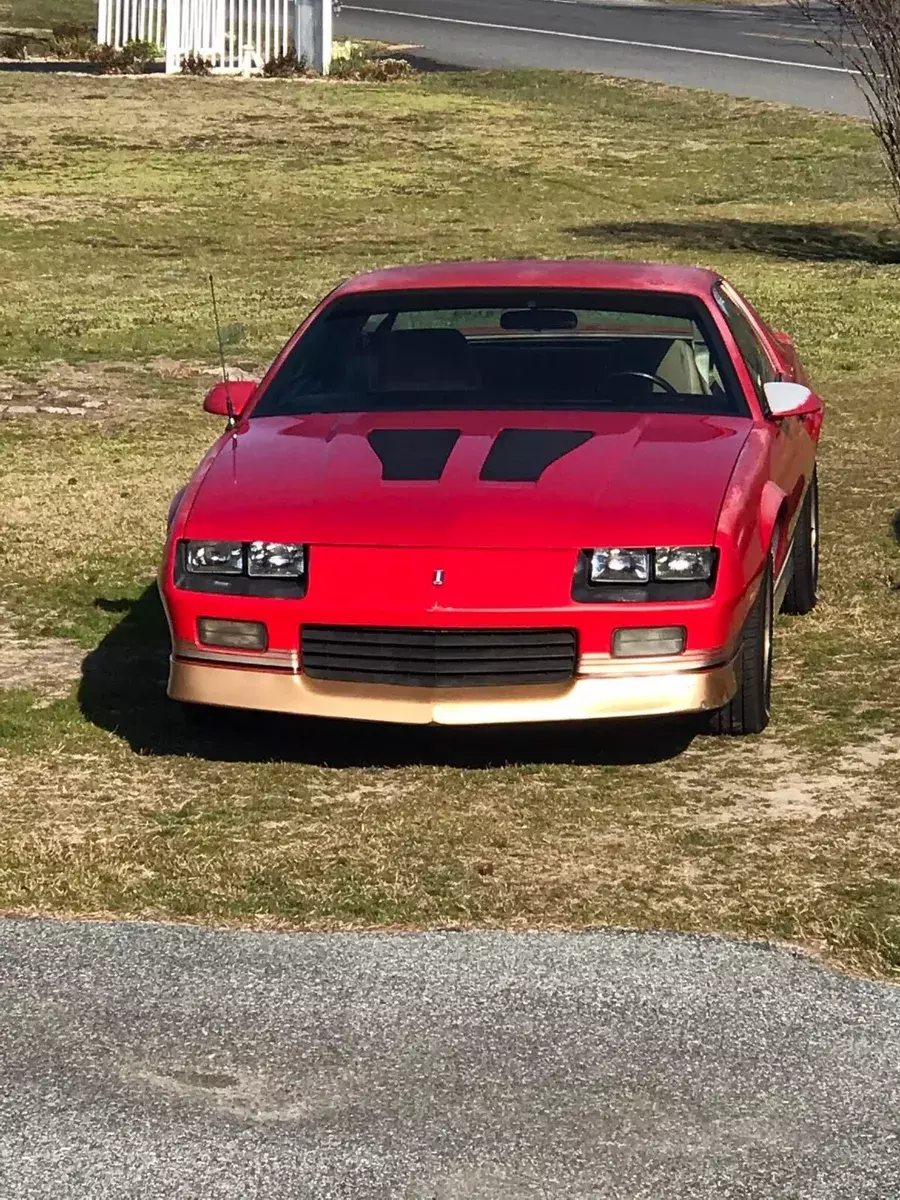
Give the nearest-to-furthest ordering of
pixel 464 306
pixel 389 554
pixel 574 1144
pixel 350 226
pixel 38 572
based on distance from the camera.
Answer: pixel 574 1144
pixel 389 554
pixel 464 306
pixel 38 572
pixel 350 226

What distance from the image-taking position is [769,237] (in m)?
22.1

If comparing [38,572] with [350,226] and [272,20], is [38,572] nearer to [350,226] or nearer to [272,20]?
[350,226]

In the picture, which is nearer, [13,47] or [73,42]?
[73,42]

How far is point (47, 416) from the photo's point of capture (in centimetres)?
1391

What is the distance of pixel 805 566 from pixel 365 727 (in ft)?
7.43

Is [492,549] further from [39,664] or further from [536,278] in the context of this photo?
[39,664]

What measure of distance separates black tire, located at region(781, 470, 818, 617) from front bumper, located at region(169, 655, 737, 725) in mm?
2085

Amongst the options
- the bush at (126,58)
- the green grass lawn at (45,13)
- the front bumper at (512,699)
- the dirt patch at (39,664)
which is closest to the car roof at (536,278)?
the dirt patch at (39,664)

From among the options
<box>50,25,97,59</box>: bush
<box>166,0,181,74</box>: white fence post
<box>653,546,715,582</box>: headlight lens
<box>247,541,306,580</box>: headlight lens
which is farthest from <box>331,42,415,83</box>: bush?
<box>653,546,715,582</box>: headlight lens

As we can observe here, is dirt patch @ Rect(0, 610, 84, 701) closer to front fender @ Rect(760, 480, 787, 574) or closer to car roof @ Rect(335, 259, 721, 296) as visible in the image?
car roof @ Rect(335, 259, 721, 296)

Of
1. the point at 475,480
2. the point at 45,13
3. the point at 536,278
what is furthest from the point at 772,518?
the point at 45,13

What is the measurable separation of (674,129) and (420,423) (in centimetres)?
2505

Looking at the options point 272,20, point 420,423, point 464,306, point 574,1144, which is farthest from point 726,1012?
point 272,20

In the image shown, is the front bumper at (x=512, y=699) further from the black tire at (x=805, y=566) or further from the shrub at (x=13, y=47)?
the shrub at (x=13, y=47)
